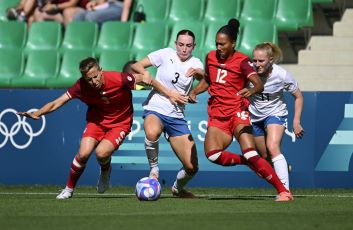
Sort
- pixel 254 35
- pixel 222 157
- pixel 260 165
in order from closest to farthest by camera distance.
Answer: pixel 260 165, pixel 222 157, pixel 254 35

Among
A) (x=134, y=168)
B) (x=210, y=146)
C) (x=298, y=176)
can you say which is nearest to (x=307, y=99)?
(x=298, y=176)

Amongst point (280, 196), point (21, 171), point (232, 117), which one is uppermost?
point (232, 117)

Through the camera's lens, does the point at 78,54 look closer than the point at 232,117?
No

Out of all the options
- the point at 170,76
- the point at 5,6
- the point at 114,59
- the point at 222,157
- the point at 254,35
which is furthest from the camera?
the point at 5,6

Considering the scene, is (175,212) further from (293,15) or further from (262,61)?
(293,15)

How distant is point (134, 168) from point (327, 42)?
5110 mm

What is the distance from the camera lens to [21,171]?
16594 mm

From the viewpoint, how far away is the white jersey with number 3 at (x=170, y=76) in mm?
13422

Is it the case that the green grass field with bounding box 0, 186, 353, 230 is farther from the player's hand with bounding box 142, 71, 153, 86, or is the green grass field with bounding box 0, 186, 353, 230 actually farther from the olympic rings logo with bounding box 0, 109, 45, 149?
the olympic rings logo with bounding box 0, 109, 45, 149

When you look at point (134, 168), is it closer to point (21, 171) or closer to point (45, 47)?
point (21, 171)

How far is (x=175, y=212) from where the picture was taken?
1079cm

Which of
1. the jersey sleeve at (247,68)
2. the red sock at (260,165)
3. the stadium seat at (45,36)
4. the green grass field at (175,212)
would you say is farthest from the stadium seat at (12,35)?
the red sock at (260,165)

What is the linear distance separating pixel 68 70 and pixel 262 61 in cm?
752

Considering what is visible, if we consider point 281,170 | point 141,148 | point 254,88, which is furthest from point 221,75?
point 141,148
